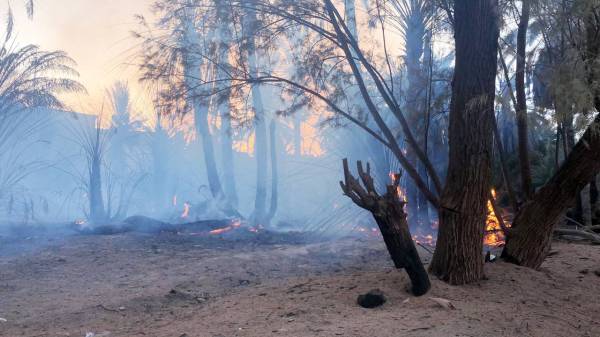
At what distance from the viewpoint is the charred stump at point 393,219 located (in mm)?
4441

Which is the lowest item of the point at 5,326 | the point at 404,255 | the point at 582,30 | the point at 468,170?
the point at 5,326

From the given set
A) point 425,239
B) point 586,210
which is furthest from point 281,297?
point 586,210

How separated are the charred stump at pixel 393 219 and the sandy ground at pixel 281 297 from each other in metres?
0.22

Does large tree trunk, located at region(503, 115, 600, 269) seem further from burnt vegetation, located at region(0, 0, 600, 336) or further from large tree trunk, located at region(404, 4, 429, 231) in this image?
large tree trunk, located at region(404, 4, 429, 231)

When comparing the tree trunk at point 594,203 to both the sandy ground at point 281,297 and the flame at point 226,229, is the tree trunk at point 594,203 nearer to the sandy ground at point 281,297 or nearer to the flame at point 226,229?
the sandy ground at point 281,297

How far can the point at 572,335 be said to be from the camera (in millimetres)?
3822

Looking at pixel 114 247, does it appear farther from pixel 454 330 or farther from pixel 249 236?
pixel 454 330

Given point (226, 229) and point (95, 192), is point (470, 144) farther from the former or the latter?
point (95, 192)

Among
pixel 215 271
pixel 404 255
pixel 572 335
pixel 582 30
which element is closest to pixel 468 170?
pixel 404 255

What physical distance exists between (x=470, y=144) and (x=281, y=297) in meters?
2.43

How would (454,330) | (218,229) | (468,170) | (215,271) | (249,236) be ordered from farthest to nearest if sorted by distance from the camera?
(218,229), (249,236), (215,271), (468,170), (454,330)

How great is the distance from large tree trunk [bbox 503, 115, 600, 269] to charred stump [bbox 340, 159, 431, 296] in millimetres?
1554

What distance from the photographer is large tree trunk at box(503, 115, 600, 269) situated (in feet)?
16.5

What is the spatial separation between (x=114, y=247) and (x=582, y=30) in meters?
9.48
